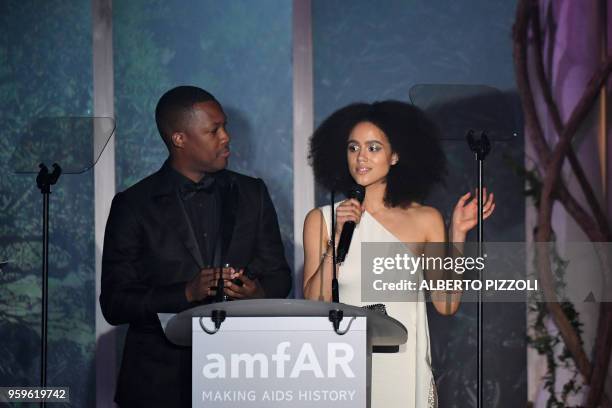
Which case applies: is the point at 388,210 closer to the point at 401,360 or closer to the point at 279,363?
the point at 401,360

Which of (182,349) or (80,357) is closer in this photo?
(182,349)

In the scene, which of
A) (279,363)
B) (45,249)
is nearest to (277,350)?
(279,363)

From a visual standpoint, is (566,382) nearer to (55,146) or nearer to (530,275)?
(530,275)

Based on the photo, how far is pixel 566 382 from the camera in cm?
415

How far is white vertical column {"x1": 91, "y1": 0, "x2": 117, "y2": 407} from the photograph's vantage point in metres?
4.10

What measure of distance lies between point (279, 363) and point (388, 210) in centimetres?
128

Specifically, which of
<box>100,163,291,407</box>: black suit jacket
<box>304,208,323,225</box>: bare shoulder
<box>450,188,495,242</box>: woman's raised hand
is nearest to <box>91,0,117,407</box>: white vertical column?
<box>100,163,291,407</box>: black suit jacket

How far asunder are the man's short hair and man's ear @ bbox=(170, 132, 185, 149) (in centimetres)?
2

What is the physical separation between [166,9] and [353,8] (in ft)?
2.64

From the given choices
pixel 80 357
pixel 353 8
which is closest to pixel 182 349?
pixel 80 357

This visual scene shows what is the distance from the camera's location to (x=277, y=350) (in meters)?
2.72

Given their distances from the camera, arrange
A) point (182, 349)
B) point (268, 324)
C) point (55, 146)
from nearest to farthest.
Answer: point (268, 324)
point (182, 349)
point (55, 146)

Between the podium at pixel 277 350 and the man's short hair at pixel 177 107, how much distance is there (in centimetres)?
149

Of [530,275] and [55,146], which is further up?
[55,146]
